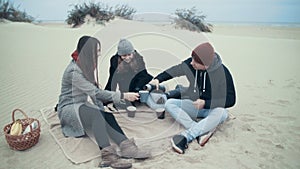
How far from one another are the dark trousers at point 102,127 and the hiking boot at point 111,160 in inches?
2.2

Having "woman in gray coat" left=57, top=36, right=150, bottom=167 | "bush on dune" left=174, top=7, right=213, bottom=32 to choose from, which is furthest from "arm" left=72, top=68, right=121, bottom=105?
"bush on dune" left=174, top=7, right=213, bottom=32

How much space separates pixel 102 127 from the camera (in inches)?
101

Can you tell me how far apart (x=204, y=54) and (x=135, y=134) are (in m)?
1.22

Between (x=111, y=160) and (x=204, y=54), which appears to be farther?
(x=204, y=54)

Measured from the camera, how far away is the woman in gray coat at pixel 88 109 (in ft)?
8.34

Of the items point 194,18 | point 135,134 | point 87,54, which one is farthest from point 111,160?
point 194,18

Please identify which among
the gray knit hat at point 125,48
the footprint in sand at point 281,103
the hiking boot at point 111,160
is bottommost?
the footprint in sand at point 281,103

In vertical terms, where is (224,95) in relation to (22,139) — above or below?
above

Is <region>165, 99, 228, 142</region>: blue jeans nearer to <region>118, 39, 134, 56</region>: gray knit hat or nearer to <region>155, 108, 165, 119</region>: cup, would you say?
<region>155, 108, 165, 119</region>: cup

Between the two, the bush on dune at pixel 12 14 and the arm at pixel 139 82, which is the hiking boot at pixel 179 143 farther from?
the bush on dune at pixel 12 14

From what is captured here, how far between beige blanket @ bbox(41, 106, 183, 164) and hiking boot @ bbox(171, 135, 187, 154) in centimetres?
10

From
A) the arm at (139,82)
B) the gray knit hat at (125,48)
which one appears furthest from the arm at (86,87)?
the arm at (139,82)

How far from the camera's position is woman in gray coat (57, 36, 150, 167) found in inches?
100

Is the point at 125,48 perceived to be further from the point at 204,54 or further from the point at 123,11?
the point at 123,11
